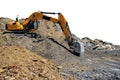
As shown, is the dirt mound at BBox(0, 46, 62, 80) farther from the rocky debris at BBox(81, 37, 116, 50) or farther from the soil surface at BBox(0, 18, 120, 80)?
the rocky debris at BBox(81, 37, 116, 50)

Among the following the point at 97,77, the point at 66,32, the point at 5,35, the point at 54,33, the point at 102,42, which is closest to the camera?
the point at 97,77

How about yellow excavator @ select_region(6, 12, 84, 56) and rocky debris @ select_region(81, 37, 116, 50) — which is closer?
yellow excavator @ select_region(6, 12, 84, 56)

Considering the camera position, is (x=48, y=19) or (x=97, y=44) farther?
(x=97, y=44)

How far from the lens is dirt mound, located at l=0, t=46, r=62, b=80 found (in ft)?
42.4

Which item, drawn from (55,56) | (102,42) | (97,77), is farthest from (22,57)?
(102,42)

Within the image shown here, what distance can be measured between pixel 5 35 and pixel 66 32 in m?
5.24

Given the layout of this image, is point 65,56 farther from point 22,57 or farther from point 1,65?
point 1,65

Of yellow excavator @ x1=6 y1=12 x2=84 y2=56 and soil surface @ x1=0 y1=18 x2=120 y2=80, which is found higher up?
yellow excavator @ x1=6 y1=12 x2=84 y2=56

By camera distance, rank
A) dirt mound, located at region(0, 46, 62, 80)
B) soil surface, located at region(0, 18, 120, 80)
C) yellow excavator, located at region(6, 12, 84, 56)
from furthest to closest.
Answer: yellow excavator, located at region(6, 12, 84, 56)
soil surface, located at region(0, 18, 120, 80)
dirt mound, located at region(0, 46, 62, 80)

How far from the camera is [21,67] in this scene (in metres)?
13.7

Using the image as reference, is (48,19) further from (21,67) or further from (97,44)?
(97,44)

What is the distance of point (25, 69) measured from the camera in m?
13.8

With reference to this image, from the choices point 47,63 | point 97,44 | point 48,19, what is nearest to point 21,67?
point 47,63

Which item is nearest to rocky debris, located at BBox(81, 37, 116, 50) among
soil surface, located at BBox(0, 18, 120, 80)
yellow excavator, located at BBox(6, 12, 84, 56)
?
soil surface, located at BBox(0, 18, 120, 80)
